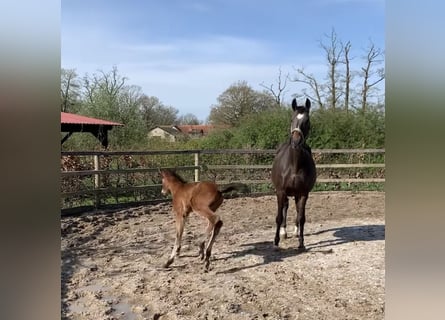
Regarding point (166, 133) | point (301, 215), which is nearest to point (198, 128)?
point (166, 133)

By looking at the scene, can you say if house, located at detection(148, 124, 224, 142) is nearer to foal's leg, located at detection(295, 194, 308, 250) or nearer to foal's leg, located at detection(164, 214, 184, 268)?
foal's leg, located at detection(295, 194, 308, 250)

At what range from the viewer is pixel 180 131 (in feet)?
38.7

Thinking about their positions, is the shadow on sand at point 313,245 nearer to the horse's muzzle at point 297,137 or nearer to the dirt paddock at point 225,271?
the dirt paddock at point 225,271

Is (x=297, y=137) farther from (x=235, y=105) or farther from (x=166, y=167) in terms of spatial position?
(x=235, y=105)

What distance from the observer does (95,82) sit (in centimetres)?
1161

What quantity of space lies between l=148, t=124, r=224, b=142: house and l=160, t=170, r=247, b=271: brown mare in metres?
6.35

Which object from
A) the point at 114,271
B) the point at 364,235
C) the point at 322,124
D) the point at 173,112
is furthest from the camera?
the point at 173,112

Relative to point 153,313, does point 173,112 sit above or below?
above

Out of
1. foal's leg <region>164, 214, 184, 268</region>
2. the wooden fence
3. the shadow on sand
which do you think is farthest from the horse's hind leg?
the wooden fence

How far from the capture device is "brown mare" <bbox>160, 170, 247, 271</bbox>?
3.85 metres
